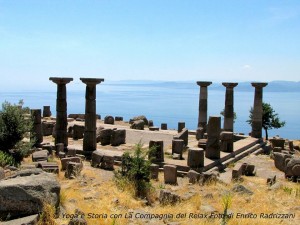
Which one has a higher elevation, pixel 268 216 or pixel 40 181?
pixel 40 181

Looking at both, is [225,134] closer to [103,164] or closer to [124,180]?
[103,164]

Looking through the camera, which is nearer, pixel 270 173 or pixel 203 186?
pixel 203 186

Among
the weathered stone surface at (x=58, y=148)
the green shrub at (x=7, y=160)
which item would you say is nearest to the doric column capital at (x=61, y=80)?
the weathered stone surface at (x=58, y=148)

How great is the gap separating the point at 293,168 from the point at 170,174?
5.41 metres

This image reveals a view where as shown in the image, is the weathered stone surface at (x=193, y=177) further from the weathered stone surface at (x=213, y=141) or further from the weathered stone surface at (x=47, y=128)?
the weathered stone surface at (x=47, y=128)

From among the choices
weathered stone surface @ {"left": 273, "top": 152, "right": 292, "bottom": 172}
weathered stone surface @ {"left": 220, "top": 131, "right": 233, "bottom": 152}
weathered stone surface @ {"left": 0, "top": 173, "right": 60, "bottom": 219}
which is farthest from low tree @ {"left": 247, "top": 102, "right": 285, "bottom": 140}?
weathered stone surface @ {"left": 0, "top": 173, "right": 60, "bottom": 219}

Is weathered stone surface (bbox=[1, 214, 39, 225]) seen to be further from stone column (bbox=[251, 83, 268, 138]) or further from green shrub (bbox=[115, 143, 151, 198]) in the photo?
stone column (bbox=[251, 83, 268, 138])

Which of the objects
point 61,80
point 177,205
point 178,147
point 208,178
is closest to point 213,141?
point 178,147

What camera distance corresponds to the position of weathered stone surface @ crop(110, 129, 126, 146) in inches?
835

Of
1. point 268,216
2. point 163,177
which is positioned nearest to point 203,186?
point 163,177

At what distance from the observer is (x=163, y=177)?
51.2ft

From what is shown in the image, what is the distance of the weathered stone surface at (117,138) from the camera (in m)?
21.2

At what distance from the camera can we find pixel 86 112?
60.1 feet

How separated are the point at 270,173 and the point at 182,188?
6462 millimetres
